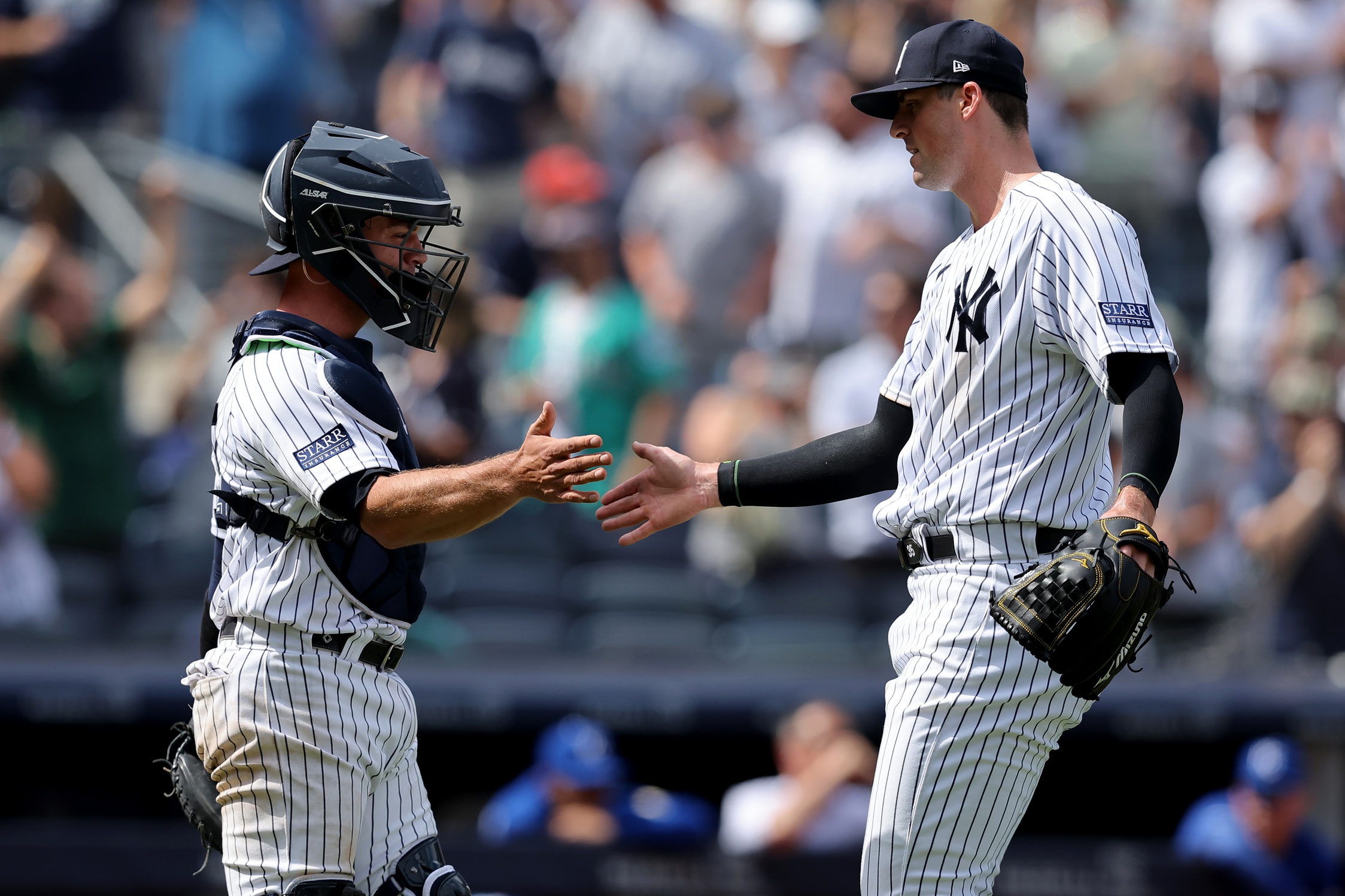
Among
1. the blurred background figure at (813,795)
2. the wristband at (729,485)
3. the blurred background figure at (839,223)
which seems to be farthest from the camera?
the blurred background figure at (839,223)

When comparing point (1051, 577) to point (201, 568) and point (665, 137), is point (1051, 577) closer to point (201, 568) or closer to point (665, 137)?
point (201, 568)

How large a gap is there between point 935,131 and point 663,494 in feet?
3.18

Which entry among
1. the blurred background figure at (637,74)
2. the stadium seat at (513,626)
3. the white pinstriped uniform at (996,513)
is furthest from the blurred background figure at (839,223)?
the white pinstriped uniform at (996,513)

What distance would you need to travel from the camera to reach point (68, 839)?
267 inches

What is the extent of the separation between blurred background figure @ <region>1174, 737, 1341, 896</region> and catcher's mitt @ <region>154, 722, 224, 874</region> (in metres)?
4.36

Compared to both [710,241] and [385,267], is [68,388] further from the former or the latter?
[385,267]

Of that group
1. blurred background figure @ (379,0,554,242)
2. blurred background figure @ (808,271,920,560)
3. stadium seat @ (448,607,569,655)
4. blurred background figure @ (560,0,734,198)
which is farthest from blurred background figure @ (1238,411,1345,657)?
blurred background figure @ (379,0,554,242)

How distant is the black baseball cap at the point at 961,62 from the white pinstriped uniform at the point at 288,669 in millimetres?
1227

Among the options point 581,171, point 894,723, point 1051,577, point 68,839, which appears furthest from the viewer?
point 581,171

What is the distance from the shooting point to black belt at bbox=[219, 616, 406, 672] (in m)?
3.38

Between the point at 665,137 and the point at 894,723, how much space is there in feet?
21.6

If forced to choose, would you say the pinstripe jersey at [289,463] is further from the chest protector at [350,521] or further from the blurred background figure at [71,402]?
the blurred background figure at [71,402]

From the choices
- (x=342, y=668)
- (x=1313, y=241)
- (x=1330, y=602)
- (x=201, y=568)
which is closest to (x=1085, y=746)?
(x=1330, y=602)

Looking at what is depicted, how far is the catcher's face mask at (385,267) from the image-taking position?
3.50 m
